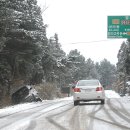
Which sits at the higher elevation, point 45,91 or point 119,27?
point 119,27

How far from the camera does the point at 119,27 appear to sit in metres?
41.1

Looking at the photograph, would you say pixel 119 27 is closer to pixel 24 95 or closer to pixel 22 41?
pixel 22 41

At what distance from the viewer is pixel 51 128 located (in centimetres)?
1487

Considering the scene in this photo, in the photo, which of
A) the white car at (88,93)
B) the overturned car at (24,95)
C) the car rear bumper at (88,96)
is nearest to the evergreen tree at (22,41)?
the overturned car at (24,95)

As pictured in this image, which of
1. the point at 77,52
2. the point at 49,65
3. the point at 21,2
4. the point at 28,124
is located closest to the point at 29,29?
the point at 21,2

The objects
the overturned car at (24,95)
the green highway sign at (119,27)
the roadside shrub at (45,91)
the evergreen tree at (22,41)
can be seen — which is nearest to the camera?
the overturned car at (24,95)

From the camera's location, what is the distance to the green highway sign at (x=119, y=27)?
40.9 m

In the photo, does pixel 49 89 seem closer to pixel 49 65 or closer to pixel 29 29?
pixel 49 65

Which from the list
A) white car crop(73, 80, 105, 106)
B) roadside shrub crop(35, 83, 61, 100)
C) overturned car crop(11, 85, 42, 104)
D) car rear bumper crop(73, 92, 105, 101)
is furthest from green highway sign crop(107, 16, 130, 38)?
car rear bumper crop(73, 92, 105, 101)

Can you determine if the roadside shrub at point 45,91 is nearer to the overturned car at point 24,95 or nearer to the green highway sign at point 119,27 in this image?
the overturned car at point 24,95

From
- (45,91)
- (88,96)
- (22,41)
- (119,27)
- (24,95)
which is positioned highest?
(119,27)

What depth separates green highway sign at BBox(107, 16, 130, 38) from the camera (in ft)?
134

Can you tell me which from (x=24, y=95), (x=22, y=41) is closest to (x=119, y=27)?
(x=22, y=41)

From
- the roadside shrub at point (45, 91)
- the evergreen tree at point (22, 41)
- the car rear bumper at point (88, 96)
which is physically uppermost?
the evergreen tree at point (22, 41)
